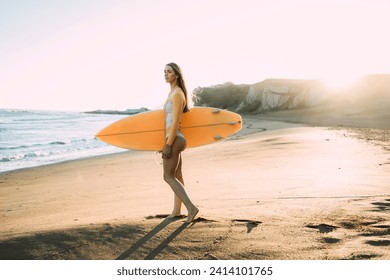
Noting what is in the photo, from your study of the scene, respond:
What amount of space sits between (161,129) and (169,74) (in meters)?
1.11

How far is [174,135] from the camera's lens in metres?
3.50

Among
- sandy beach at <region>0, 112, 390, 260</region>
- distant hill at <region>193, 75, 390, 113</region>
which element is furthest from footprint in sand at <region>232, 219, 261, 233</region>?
distant hill at <region>193, 75, 390, 113</region>

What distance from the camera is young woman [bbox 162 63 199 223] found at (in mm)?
3488

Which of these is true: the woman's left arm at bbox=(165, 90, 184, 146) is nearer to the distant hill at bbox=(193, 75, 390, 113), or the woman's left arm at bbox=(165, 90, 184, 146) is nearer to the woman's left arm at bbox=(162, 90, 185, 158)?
the woman's left arm at bbox=(162, 90, 185, 158)

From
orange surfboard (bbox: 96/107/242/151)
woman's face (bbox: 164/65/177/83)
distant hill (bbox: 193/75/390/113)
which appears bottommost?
orange surfboard (bbox: 96/107/242/151)

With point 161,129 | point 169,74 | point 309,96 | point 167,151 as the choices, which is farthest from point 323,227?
point 309,96

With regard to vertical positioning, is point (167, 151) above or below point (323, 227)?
above

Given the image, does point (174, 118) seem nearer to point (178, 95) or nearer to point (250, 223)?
point (178, 95)

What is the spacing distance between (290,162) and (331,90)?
3877cm

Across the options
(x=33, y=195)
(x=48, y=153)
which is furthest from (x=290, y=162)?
(x=48, y=153)

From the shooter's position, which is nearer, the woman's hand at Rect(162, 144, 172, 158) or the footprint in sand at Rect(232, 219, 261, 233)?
the footprint in sand at Rect(232, 219, 261, 233)

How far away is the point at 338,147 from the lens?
33.2 feet

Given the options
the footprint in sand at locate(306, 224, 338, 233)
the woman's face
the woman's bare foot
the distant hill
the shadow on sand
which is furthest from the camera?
the distant hill

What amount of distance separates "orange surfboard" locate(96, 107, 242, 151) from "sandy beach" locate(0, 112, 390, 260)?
0.85 metres
